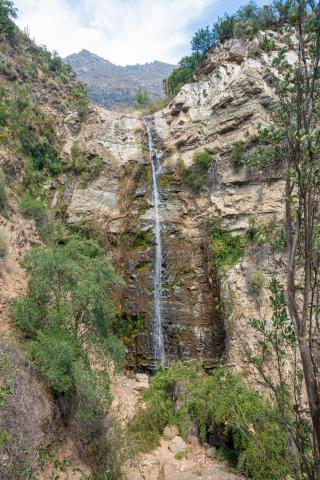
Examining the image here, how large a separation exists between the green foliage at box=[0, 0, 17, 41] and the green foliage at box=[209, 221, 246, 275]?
2145 centimetres

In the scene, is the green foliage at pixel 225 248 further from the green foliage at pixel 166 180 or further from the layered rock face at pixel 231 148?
the green foliage at pixel 166 180

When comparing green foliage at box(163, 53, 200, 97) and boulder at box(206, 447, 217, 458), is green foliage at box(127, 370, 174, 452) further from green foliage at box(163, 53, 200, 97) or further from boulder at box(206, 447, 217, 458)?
green foliage at box(163, 53, 200, 97)

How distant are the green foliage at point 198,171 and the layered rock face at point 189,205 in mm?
362

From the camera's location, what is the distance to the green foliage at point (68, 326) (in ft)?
24.5

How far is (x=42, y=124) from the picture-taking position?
20000 mm

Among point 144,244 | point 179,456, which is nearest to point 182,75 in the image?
point 144,244

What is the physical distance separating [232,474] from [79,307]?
5798 mm

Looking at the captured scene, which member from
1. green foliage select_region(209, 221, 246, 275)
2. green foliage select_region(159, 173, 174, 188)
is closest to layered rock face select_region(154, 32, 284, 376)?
green foliage select_region(209, 221, 246, 275)

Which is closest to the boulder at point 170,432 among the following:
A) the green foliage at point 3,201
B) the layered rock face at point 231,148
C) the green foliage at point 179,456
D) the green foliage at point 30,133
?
the green foliage at point 179,456

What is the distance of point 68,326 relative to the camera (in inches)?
336

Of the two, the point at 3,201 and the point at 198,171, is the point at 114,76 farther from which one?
the point at 3,201

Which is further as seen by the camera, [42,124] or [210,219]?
[42,124]

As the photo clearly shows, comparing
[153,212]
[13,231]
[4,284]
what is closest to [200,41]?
[153,212]

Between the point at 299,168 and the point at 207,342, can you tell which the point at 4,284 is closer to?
the point at 207,342
